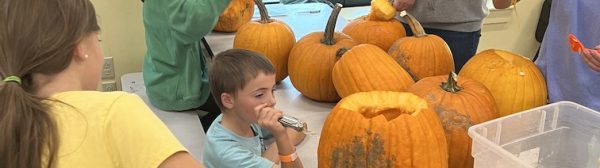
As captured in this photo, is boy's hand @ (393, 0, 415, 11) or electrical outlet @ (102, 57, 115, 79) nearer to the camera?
boy's hand @ (393, 0, 415, 11)

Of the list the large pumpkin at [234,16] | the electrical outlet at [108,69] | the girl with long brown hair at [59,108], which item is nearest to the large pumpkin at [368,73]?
the girl with long brown hair at [59,108]

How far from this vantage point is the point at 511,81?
1.18 meters

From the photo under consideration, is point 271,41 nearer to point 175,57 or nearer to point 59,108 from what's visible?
point 175,57

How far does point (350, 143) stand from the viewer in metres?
0.97

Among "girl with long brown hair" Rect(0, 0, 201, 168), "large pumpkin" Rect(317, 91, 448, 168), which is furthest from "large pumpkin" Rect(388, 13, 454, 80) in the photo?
"girl with long brown hair" Rect(0, 0, 201, 168)

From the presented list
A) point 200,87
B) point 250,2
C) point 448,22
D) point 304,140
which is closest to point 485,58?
point 304,140

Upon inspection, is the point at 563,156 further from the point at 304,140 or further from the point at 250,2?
the point at 250,2

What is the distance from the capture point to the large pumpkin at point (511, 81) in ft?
3.87

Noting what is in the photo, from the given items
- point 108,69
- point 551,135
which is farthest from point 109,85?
point 551,135

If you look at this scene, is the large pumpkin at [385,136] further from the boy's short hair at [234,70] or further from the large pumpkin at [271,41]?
the large pumpkin at [271,41]

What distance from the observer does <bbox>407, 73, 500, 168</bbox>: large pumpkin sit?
1044 millimetres

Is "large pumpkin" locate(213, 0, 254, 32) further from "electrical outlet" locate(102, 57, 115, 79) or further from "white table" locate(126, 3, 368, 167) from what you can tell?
"electrical outlet" locate(102, 57, 115, 79)

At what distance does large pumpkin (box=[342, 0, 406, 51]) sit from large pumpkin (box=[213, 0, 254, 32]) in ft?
2.03

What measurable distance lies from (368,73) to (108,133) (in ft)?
2.13
